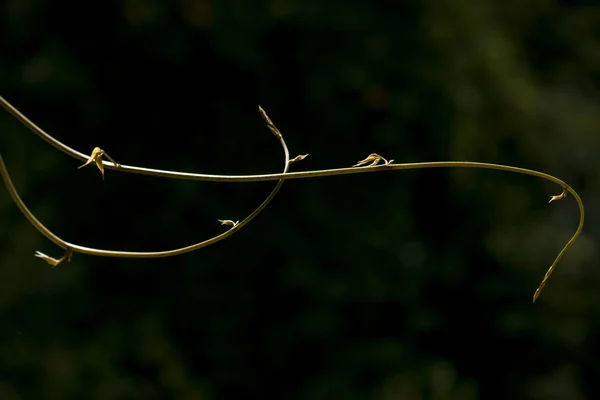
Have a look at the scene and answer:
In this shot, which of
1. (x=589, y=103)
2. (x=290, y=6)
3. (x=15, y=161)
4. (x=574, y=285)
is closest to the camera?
(x=15, y=161)

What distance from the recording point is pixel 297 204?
2.41m

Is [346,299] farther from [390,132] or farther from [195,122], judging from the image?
[195,122]

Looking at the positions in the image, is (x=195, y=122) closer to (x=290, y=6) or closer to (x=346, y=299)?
(x=290, y=6)

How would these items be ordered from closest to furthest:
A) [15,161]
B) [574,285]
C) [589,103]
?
[15,161] < [574,285] < [589,103]

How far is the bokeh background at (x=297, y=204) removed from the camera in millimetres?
2256

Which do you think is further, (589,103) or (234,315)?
(589,103)

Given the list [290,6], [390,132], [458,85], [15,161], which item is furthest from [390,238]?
[15,161]

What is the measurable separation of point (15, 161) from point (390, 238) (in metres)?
1.00

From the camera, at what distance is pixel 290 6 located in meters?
2.35

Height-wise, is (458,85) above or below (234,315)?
above

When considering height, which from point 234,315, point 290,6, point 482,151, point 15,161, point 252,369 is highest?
point 290,6

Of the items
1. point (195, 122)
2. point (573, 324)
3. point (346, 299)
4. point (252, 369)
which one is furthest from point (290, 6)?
point (573, 324)

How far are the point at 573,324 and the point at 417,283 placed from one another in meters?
0.48

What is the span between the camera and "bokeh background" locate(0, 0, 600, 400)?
226 cm
